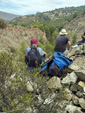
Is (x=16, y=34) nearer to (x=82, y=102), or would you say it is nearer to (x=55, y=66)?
(x=55, y=66)

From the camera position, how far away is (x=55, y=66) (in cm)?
317

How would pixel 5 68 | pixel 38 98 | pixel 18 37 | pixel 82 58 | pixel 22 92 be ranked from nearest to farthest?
pixel 22 92
pixel 5 68
pixel 38 98
pixel 82 58
pixel 18 37

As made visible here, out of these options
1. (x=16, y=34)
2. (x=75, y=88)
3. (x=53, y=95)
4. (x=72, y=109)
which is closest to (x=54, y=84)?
(x=53, y=95)

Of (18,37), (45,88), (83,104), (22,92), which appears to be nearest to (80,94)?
(83,104)

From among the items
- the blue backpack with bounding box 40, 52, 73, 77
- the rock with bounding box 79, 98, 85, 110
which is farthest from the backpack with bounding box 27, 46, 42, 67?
the rock with bounding box 79, 98, 85, 110

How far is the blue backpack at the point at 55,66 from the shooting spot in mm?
3156

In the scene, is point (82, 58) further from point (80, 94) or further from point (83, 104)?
point (83, 104)

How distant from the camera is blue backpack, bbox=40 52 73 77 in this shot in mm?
3156

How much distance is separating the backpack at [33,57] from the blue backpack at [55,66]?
0.27 metres

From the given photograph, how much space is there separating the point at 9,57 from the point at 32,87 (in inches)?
35.3

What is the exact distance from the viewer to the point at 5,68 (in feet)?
7.34

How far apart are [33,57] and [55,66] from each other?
0.73 m

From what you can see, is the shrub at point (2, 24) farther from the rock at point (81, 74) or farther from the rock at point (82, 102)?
the rock at point (82, 102)

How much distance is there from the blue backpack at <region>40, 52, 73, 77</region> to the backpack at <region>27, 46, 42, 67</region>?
27cm
